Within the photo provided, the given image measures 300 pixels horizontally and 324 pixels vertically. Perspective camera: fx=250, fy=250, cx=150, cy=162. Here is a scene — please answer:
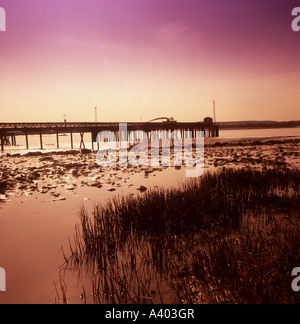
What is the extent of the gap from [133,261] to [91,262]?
2.96ft

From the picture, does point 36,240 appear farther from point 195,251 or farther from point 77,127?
point 77,127

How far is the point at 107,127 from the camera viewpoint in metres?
53.0

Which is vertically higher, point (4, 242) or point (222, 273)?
point (222, 273)

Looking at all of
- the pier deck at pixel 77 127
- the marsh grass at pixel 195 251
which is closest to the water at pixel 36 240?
the marsh grass at pixel 195 251

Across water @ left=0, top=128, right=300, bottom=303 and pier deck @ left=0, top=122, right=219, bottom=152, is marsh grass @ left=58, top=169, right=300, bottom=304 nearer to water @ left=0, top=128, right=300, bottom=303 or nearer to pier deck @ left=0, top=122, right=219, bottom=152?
water @ left=0, top=128, right=300, bottom=303

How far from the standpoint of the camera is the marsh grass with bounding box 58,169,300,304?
11.5 feet

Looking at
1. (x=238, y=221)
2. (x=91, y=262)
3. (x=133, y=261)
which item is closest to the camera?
(x=133, y=261)

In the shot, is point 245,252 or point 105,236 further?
point 105,236

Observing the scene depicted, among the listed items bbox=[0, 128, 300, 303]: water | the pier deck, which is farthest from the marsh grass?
the pier deck

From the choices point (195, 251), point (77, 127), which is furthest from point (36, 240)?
point (77, 127)
